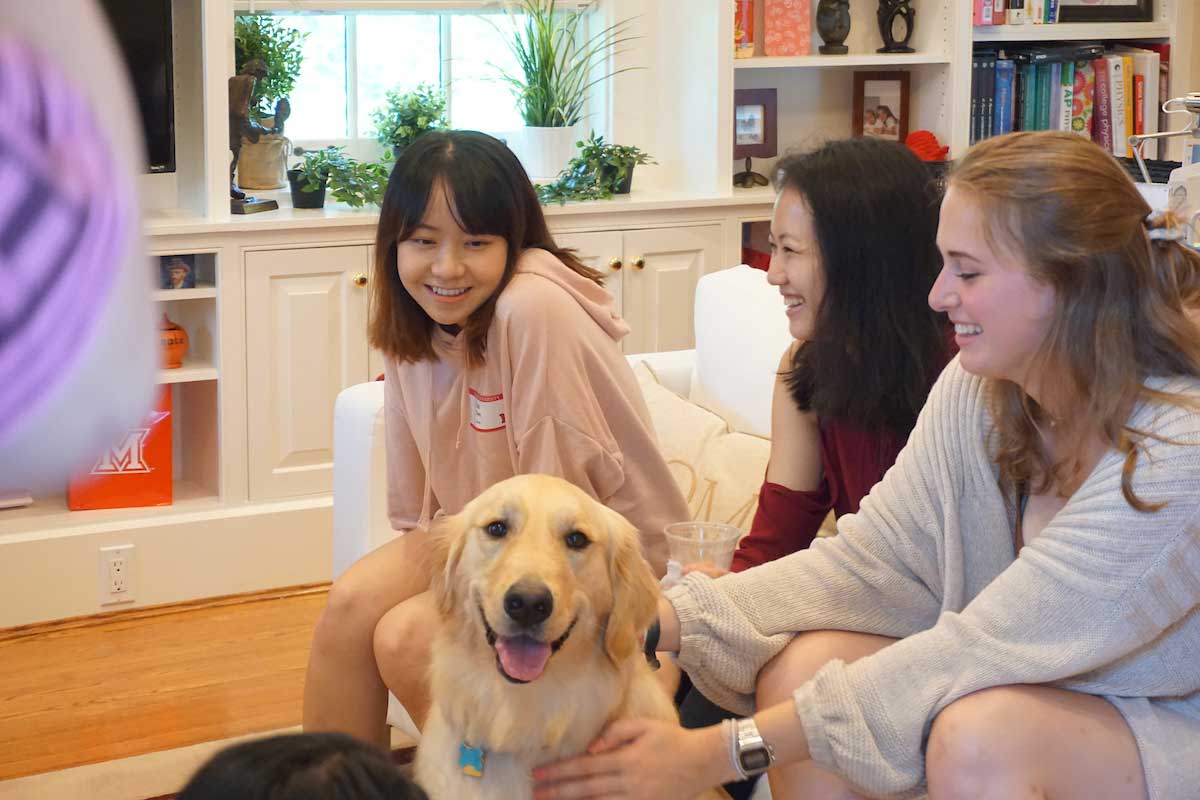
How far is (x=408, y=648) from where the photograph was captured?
77.6 inches

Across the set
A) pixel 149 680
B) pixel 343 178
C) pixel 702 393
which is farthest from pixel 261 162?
pixel 702 393

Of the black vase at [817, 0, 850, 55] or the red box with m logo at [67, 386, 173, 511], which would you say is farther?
the black vase at [817, 0, 850, 55]

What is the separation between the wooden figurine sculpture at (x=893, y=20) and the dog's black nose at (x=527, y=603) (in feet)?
9.46

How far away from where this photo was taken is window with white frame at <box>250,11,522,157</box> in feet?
12.3

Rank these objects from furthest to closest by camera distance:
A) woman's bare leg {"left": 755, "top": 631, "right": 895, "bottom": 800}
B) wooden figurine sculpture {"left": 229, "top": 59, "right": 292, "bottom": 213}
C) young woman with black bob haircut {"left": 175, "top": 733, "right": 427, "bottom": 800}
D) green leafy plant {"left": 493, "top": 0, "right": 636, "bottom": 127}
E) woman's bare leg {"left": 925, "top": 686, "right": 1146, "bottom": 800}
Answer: green leafy plant {"left": 493, "top": 0, "right": 636, "bottom": 127} < wooden figurine sculpture {"left": 229, "top": 59, "right": 292, "bottom": 213} < woman's bare leg {"left": 755, "top": 631, "right": 895, "bottom": 800} < woman's bare leg {"left": 925, "top": 686, "right": 1146, "bottom": 800} < young woman with black bob haircut {"left": 175, "top": 733, "right": 427, "bottom": 800}

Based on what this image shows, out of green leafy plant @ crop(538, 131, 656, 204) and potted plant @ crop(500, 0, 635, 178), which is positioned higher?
potted plant @ crop(500, 0, 635, 178)

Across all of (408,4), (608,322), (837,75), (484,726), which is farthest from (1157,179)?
(484,726)

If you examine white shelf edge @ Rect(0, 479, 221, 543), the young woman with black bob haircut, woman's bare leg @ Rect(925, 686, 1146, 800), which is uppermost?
the young woman with black bob haircut

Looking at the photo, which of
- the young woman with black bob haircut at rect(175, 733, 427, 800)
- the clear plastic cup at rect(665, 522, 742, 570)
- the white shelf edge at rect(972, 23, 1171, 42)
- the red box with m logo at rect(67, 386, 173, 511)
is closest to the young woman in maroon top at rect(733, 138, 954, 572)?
the clear plastic cup at rect(665, 522, 742, 570)

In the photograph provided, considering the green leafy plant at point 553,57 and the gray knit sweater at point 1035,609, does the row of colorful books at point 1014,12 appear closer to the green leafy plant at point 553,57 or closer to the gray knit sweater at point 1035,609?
the green leafy plant at point 553,57

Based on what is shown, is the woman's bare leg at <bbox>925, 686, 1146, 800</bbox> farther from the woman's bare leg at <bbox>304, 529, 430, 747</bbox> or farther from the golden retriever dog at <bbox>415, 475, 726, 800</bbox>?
the woman's bare leg at <bbox>304, 529, 430, 747</bbox>

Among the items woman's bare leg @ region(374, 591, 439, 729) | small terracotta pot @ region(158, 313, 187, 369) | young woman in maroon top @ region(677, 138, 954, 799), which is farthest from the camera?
small terracotta pot @ region(158, 313, 187, 369)

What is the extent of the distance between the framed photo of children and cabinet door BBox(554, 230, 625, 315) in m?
0.92

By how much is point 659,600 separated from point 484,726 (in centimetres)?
25
